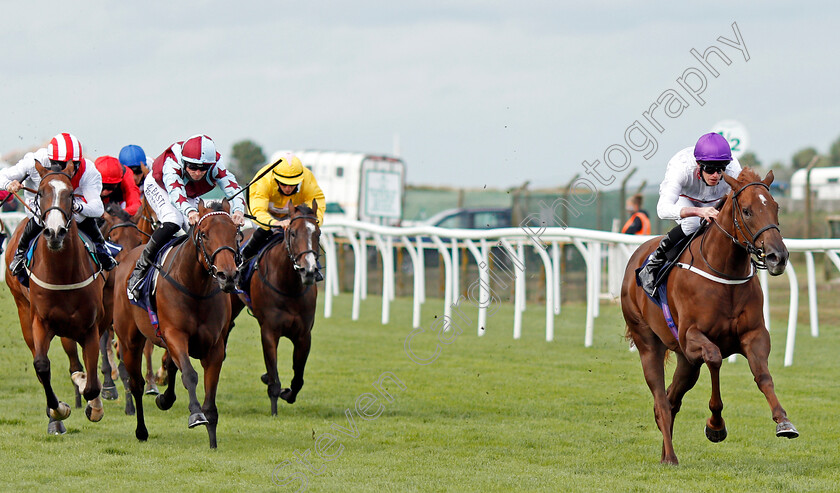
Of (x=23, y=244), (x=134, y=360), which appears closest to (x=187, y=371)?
(x=134, y=360)

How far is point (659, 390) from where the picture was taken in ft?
20.8

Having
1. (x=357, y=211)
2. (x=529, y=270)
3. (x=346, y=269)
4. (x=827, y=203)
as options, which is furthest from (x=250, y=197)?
(x=357, y=211)

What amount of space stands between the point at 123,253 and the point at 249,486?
143 inches

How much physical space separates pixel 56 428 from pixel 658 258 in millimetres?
3938

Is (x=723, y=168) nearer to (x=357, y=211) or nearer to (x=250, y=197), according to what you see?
(x=250, y=197)

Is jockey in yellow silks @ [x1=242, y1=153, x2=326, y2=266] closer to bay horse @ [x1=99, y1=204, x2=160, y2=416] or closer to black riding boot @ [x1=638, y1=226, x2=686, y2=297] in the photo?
bay horse @ [x1=99, y1=204, x2=160, y2=416]

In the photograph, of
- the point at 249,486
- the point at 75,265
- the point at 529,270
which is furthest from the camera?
the point at 529,270

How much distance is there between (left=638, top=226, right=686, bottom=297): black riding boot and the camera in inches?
254

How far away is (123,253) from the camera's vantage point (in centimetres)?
857

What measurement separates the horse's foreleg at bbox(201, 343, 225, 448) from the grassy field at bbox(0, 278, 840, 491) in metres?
0.14

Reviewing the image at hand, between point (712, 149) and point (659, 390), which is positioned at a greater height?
point (712, 149)

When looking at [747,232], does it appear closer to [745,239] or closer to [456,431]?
[745,239]

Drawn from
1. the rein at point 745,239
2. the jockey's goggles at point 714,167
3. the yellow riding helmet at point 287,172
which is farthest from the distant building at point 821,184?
the rein at point 745,239

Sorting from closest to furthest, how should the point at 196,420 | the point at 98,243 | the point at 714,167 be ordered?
the point at 714,167, the point at 196,420, the point at 98,243
